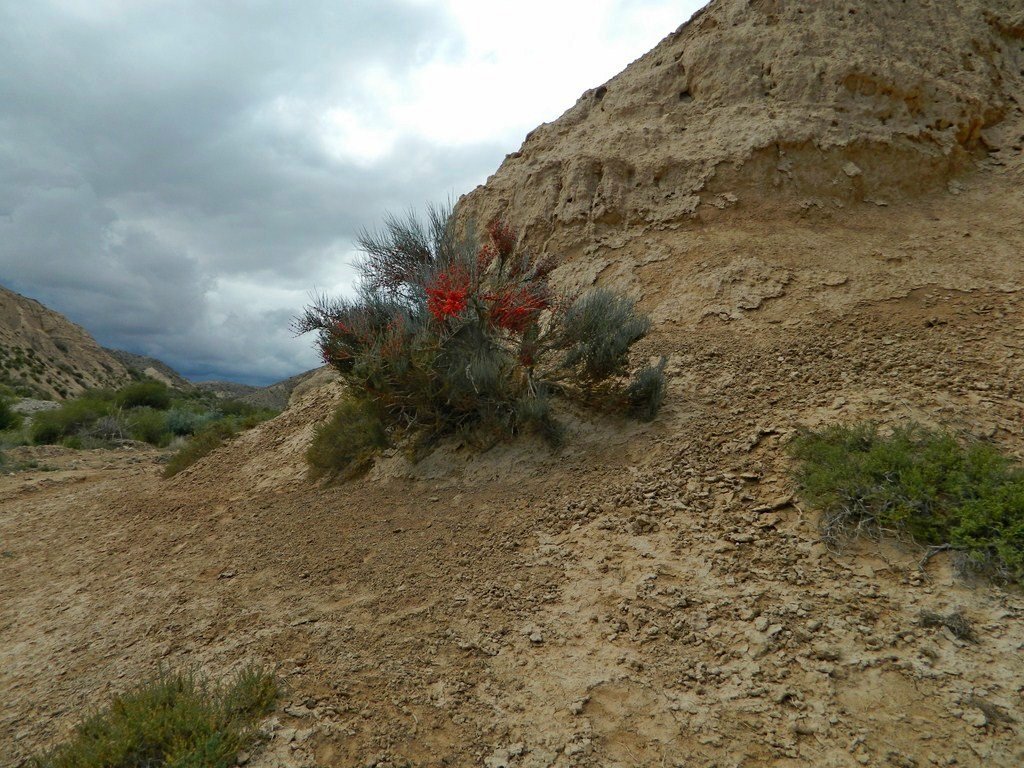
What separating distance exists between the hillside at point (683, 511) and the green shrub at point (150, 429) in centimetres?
424

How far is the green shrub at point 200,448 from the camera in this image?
31.2 ft

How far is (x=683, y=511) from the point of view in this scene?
14.8 feet

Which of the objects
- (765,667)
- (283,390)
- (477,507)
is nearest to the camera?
(765,667)

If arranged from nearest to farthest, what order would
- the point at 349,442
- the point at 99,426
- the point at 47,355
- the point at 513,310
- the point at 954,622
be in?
the point at 954,622 < the point at 513,310 < the point at 349,442 < the point at 99,426 < the point at 47,355

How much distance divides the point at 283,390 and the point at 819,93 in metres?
12.4

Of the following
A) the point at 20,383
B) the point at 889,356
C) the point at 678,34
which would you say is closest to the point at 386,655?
the point at 889,356

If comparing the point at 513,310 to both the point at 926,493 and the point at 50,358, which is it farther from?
the point at 50,358

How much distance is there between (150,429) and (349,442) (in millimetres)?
11460

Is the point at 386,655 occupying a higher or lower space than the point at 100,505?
lower

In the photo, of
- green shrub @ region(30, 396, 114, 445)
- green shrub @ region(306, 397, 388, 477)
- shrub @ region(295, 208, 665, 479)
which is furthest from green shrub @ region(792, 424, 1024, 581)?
green shrub @ region(30, 396, 114, 445)

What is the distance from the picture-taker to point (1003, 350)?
5.47 meters

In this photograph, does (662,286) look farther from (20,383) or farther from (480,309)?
(20,383)

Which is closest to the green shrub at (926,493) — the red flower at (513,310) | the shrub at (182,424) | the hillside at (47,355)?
the red flower at (513,310)

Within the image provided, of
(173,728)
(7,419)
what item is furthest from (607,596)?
(7,419)
